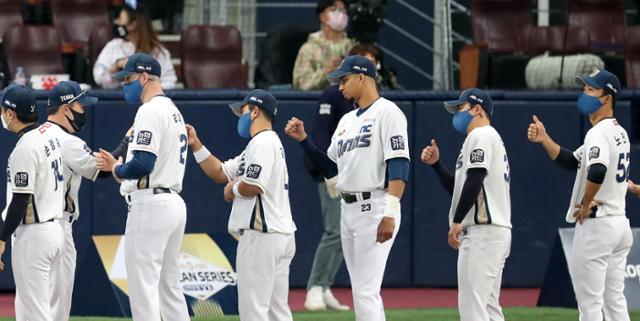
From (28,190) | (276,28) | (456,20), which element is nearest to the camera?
(28,190)

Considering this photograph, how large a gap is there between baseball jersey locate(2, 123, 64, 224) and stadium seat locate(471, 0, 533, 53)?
7.13m

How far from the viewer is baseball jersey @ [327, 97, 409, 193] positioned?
28.5 ft

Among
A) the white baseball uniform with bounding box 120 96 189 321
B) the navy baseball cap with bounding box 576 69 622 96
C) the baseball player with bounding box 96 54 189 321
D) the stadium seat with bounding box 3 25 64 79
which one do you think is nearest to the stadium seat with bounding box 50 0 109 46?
the stadium seat with bounding box 3 25 64 79

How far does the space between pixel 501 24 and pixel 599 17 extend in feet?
3.72

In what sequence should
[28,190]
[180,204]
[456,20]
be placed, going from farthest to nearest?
[456,20]
[180,204]
[28,190]

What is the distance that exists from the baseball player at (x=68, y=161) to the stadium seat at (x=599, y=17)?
7388 mm

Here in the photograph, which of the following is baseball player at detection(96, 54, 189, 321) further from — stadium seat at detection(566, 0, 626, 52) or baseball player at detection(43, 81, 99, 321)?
stadium seat at detection(566, 0, 626, 52)

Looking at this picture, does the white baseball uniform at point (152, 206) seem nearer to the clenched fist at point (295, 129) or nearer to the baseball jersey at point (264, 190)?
the baseball jersey at point (264, 190)

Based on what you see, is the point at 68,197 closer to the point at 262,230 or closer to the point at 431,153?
the point at 262,230

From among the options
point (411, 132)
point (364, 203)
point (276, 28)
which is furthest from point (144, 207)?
point (276, 28)

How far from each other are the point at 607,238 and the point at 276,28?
17.8 ft

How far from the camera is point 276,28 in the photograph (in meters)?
13.9

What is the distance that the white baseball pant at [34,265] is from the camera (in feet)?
27.9

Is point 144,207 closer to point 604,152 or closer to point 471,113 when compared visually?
point 471,113
